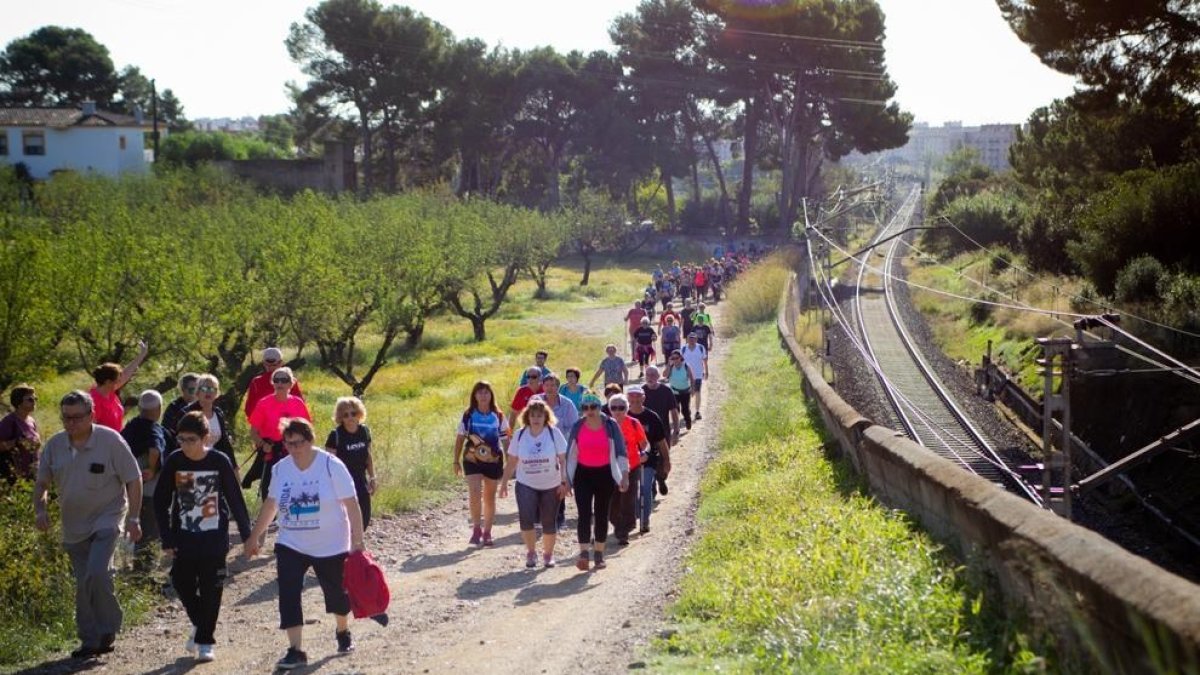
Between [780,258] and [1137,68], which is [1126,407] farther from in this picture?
[780,258]

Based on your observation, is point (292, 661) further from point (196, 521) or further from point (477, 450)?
point (477, 450)

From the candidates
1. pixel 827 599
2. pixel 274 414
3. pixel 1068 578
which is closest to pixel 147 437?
pixel 274 414

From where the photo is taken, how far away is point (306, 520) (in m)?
7.88

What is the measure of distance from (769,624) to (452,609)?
9.95ft

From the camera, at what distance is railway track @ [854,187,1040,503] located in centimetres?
2400

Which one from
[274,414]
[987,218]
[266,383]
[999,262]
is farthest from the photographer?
[987,218]

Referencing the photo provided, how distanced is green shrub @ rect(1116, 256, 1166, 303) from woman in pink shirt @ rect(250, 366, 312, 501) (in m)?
22.4

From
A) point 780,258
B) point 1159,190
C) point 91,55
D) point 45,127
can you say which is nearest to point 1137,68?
point 1159,190

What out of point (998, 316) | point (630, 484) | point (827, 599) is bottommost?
point (998, 316)

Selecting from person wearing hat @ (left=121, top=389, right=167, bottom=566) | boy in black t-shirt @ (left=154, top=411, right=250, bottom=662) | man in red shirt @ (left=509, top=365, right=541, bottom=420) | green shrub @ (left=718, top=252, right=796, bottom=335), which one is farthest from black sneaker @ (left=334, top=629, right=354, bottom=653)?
green shrub @ (left=718, top=252, right=796, bottom=335)

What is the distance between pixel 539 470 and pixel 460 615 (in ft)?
6.57

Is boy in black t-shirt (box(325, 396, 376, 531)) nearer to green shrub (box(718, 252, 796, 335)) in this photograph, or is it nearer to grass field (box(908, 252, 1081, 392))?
grass field (box(908, 252, 1081, 392))

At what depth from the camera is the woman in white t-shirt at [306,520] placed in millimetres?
7844

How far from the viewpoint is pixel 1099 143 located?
3397 cm
